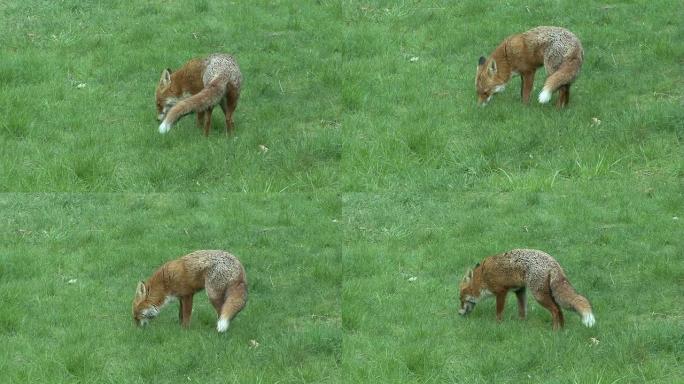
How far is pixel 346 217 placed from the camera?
1346 centimetres

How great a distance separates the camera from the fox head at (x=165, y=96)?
1420cm

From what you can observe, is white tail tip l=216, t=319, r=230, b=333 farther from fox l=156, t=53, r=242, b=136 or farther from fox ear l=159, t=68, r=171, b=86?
fox ear l=159, t=68, r=171, b=86

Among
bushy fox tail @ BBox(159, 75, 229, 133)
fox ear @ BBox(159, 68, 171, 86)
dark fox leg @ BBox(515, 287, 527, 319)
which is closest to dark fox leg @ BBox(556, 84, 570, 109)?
dark fox leg @ BBox(515, 287, 527, 319)

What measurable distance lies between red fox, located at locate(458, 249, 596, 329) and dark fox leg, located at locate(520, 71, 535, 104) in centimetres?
214

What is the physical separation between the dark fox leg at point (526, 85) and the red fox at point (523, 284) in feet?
7.03

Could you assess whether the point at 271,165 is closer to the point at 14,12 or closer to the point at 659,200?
the point at 659,200

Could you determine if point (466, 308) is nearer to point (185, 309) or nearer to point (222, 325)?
point (222, 325)

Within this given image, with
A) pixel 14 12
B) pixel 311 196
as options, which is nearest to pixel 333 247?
pixel 311 196

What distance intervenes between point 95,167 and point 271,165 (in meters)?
1.91

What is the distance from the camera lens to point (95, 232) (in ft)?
45.5

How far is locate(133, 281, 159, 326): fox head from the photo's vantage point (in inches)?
494

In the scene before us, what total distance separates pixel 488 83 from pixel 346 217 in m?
2.50

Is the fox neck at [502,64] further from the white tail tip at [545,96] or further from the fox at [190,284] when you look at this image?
the fox at [190,284]

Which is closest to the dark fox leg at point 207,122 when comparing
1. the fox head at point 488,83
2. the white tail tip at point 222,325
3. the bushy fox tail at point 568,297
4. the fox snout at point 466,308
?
the white tail tip at point 222,325
